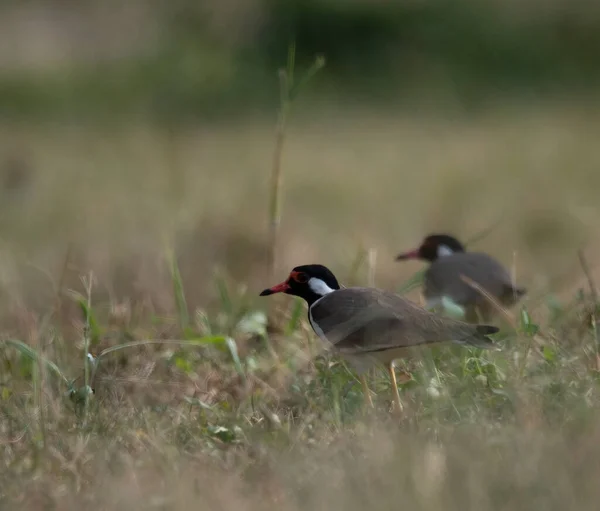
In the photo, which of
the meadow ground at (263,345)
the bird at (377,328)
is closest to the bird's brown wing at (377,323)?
the bird at (377,328)

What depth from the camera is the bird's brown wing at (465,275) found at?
5.89 metres

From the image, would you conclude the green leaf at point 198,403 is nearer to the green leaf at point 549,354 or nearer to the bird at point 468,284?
the green leaf at point 549,354

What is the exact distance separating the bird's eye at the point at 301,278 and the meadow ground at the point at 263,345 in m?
0.25

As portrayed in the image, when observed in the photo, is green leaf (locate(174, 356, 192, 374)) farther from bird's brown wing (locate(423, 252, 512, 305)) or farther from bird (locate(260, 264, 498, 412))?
bird's brown wing (locate(423, 252, 512, 305))

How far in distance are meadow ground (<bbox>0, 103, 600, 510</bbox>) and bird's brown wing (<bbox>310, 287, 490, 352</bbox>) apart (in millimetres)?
102

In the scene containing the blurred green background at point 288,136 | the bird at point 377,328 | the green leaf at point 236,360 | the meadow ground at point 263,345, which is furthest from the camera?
the blurred green background at point 288,136

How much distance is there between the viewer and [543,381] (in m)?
3.99

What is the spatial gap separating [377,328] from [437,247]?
2247 mm

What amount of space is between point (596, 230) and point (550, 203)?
1.03 meters

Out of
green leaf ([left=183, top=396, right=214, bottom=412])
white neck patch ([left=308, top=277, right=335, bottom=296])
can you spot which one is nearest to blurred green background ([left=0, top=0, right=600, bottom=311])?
white neck patch ([left=308, top=277, right=335, bottom=296])

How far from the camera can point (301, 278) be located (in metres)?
4.99

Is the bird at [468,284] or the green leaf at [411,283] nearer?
the green leaf at [411,283]

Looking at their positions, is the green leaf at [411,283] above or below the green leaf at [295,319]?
above

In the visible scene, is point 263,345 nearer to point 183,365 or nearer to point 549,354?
point 183,365
